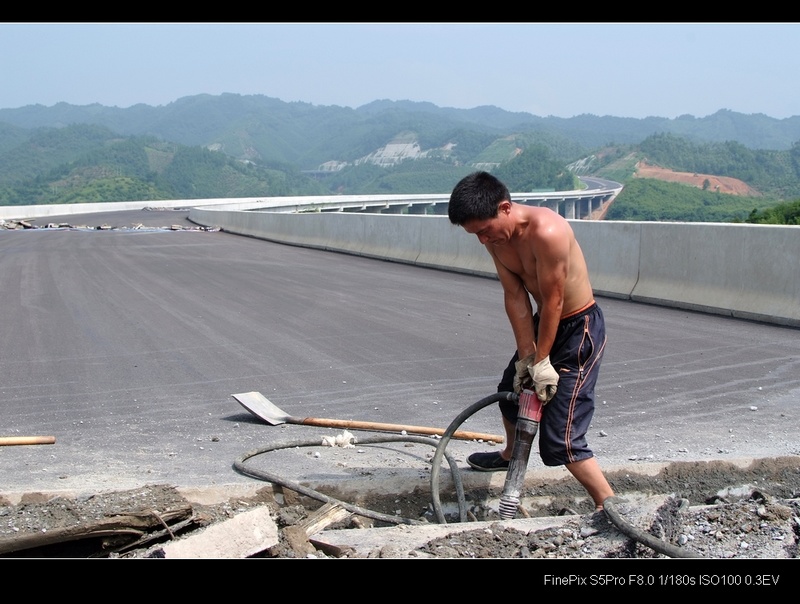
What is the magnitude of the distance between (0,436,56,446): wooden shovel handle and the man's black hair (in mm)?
3251

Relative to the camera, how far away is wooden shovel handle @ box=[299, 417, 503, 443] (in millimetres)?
6199

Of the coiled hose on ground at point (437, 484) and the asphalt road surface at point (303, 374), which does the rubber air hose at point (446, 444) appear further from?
the asphalt road surface at point (303, 374)

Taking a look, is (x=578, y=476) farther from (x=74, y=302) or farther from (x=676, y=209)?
(x=676, y=209)

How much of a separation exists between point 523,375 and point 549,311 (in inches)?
17.9

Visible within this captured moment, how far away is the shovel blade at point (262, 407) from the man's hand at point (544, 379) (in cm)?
245

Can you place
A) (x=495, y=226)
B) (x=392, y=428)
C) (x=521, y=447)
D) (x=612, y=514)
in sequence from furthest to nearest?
(x=392, y=428)
(x=521, y=447)
(x=495, y=226)
(x=612, y=514)

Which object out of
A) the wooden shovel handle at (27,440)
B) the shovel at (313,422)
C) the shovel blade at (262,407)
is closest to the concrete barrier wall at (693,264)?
the shovel at (313,422)

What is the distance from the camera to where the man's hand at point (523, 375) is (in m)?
4.84

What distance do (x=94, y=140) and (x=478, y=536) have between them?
7533 inches

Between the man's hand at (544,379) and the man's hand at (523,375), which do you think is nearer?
the man's hand at (544,379)

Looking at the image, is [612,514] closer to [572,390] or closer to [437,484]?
[572,390]

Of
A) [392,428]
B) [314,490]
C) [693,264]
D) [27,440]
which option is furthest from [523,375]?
[693,264]

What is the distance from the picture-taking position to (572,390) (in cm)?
468

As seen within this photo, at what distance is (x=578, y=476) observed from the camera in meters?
4.70
